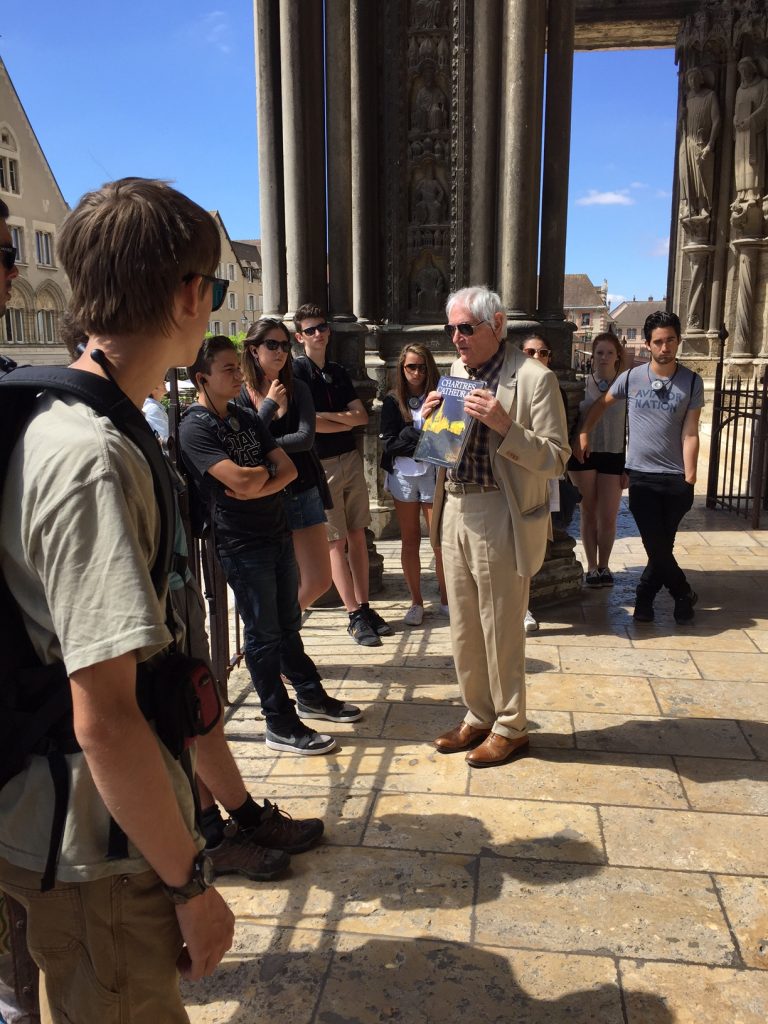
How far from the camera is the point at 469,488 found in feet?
12.1

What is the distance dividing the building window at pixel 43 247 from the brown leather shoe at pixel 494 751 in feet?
167

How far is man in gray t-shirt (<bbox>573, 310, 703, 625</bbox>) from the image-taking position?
561 centimetres

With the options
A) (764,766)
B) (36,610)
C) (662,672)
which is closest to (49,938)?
(36,610)

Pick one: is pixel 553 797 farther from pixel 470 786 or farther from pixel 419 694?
pixel 419 694

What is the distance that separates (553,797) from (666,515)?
9.61ft

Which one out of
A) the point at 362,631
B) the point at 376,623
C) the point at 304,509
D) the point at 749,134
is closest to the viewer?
the point at 304,509

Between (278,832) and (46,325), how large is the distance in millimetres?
50650

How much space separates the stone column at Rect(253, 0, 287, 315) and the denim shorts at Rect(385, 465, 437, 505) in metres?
2.22

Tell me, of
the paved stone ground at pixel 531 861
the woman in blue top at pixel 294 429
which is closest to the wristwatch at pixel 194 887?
the paved stone ground at pixel 531 861

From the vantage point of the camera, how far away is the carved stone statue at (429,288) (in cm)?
703

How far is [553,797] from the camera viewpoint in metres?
3.49

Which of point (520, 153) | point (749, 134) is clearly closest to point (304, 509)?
point (520, 153)

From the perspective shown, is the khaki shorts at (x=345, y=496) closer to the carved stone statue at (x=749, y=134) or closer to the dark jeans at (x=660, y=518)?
the dark jeans at (x=660, y=518)

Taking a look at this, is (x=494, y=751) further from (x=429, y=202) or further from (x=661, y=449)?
(x=429, y=202)
